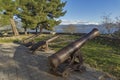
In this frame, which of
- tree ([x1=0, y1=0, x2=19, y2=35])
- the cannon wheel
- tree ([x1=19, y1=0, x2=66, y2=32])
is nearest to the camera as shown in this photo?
the cannon wheel

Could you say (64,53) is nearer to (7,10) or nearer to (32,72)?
(32,72)

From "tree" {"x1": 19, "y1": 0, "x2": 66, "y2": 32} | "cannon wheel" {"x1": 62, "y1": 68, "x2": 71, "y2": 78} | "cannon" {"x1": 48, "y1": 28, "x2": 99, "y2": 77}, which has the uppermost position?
"tree" {"x1": 19, "y1": 0, "x2": 66, "y2": 32}

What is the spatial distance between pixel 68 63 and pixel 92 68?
1.41m

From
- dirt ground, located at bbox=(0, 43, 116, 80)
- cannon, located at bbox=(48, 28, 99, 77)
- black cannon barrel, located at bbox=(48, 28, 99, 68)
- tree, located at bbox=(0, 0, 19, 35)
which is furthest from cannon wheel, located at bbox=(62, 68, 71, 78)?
tree, located at bbox=(0, 0, 19, 35)

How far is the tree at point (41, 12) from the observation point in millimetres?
30297

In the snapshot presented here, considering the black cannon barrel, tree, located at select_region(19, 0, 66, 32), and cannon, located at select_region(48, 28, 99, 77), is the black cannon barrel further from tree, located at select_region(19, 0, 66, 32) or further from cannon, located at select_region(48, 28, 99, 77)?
tree, located at select_region(19, 0, 66, 32)

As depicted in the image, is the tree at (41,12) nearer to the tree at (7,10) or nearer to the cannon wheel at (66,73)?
the tree at (7,10)

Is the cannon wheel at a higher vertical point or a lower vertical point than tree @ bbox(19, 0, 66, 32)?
lower

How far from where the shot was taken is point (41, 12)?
31.5 m

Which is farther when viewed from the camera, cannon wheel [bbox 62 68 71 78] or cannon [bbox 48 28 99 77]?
cannon wheel [bbox 62 68 71 78]

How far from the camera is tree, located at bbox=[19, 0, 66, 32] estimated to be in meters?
30.3

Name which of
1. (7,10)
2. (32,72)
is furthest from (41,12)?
(32,72)

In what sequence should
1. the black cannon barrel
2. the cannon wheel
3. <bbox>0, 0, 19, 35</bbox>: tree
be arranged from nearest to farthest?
the black cannon barrel < the cannon wheel < <bbox>0, 0, 19, 35</bbox>: tree

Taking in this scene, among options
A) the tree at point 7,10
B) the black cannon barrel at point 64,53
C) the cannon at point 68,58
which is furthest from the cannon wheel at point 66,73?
the tree at point 7,10
